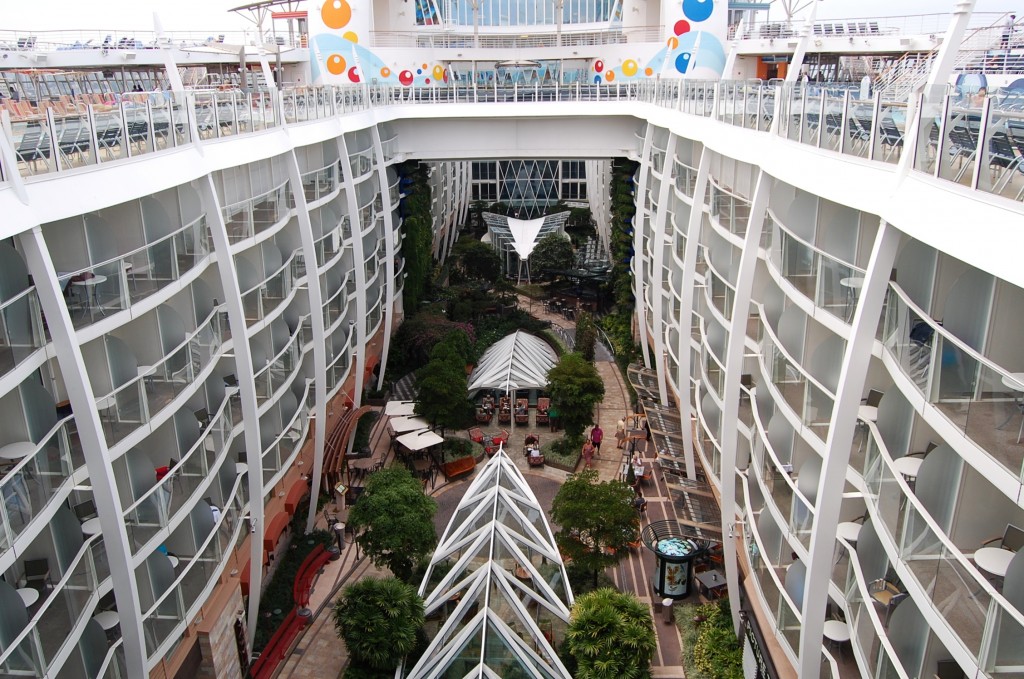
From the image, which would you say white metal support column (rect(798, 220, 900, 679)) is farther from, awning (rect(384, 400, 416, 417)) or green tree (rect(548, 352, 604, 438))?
awning (rect(384, 400, 416, 417))

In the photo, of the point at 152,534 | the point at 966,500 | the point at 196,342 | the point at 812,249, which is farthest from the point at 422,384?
→ the point at 966,500

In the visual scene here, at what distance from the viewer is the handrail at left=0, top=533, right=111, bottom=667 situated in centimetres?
1137

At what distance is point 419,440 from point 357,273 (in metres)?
5.82

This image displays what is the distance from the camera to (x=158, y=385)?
1670 cm

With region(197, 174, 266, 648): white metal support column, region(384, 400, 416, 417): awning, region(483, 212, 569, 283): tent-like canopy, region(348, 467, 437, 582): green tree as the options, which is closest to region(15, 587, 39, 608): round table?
region(197, 174, 266, 648): white metal support column

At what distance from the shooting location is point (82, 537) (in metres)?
14.1

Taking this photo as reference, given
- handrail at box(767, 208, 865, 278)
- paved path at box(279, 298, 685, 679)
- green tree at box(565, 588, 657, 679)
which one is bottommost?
paved path at box(279, 298, 685, 679)

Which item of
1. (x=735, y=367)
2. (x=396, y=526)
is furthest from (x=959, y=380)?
(x=396, y=526)

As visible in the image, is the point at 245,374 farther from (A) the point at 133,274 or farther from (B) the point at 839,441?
(B) the point at 839,441

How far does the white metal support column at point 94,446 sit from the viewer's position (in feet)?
38.8

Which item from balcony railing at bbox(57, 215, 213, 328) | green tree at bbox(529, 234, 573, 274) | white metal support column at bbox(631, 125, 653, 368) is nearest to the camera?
balcony railing at bbox(57, 215, 213, 328)

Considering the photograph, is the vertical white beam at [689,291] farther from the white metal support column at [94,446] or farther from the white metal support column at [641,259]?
the white metal support column at [94,446]

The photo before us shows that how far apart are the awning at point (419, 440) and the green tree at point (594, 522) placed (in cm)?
725

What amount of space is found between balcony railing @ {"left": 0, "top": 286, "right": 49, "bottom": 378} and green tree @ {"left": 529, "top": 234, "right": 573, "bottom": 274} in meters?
41.6
